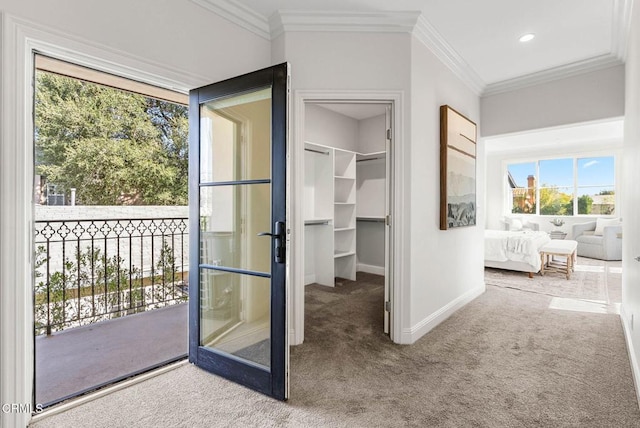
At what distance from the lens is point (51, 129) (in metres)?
5.88

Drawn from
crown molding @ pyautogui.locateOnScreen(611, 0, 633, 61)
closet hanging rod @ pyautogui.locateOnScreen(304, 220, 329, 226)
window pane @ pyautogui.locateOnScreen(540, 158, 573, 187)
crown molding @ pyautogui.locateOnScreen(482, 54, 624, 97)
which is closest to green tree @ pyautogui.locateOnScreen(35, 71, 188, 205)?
closet hanging rod @ pyautogui.locateOnScreen(304, 220, 329, 226)

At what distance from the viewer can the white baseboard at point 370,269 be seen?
553 cm

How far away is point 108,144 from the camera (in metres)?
6.44

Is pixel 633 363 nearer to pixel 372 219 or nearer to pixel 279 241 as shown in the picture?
pixel 279 241

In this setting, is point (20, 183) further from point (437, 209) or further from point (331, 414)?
point (437, 209)

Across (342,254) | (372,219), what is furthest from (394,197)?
(372,219)

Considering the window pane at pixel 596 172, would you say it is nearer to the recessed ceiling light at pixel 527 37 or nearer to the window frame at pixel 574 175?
the window frame at pixel 574 175

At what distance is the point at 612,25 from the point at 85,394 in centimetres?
491

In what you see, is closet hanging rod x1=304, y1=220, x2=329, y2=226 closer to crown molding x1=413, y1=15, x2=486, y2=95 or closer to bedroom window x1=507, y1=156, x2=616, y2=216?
crown molding x1=413, y1=15, x2=486, y2=95

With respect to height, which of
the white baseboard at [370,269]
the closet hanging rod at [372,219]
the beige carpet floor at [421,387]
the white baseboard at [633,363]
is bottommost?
the beige carpet floor at [421,387]

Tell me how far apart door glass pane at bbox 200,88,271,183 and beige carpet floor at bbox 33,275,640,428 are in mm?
1406

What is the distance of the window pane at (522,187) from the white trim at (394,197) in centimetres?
835

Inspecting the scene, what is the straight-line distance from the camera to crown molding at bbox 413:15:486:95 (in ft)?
9.36

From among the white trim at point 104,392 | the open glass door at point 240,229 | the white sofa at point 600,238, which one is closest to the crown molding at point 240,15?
the open glass door at point 240,229
